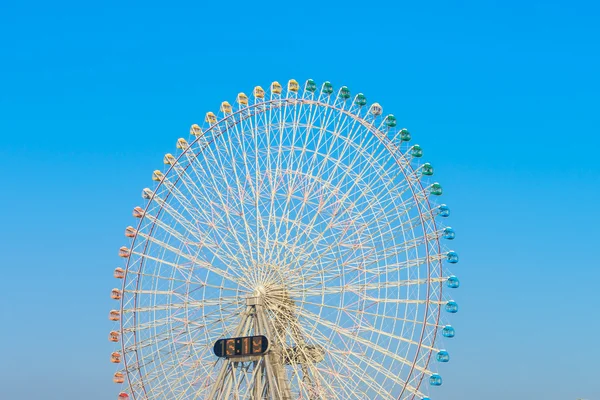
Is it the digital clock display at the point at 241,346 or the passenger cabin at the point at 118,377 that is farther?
the passenger cabin at the point at 118,377

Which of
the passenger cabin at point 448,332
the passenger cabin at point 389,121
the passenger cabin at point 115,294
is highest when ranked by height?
the passenger cabin at point 389,121

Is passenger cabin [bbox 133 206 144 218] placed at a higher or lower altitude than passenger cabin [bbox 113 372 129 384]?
higher

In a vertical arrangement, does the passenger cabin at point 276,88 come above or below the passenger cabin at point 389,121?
above

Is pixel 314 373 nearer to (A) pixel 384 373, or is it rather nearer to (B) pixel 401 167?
(A) pixel 384 373

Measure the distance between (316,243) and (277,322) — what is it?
5.78m

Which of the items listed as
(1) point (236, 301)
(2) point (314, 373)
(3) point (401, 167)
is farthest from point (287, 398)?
(3) point (401, 167)

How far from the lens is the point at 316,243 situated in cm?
6056

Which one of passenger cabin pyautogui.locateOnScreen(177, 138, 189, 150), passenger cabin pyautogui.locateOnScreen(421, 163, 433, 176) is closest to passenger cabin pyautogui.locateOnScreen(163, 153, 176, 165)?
passenger cabin pyautogui.locateOnScreen(177, 138, 189, 150)

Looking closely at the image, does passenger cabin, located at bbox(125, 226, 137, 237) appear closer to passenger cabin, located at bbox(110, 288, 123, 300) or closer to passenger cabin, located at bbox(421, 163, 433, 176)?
passenger cabin, located at bbox(110, 288, 123, 300)

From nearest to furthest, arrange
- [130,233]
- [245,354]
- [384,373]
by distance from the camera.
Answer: [384,373] < [245,354] < [130,233]

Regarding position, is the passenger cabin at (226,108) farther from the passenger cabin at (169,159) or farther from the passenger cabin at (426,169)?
the passenger cabin at (426,169)

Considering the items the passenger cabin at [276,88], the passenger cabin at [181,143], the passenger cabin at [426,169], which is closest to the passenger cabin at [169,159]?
A: the passenger cabin at [181,143]

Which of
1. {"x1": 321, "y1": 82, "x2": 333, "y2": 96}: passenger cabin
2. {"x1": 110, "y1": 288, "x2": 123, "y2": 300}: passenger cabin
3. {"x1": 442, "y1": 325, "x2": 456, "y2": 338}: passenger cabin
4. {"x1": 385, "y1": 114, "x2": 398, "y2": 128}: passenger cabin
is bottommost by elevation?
{"x1": 442, "y1": 325, "x2": 456, "y2": 338}: passenger cabin

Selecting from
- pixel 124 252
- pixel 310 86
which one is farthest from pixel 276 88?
pixel 124 252
